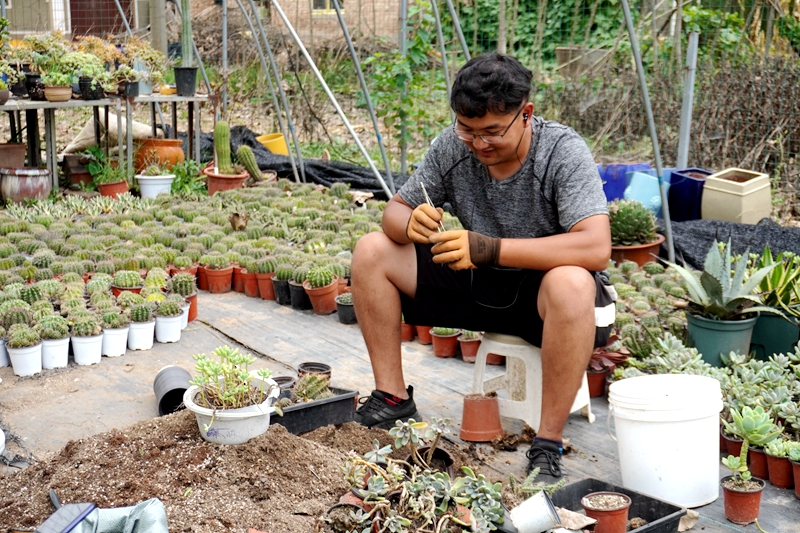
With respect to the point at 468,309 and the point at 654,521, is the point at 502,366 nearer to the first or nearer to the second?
the point at 468,309

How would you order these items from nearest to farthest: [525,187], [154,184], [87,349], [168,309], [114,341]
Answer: [525,187], [87,349], [114,341], [168,309], [154,184]

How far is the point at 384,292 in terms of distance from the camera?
3020 millimetres

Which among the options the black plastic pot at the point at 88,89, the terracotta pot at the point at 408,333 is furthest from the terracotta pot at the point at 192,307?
the black plastic pot at the point at 88,89

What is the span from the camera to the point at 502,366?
3.87m

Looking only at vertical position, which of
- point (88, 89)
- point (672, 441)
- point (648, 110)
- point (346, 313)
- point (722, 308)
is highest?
point (88, 89)

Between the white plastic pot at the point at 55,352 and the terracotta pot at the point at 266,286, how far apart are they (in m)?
1.41

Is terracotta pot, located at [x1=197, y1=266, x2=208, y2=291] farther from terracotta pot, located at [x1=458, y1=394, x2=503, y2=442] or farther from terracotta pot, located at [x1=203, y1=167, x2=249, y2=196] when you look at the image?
terracotta pot, located at [x1=458, y1=394, x2=503, y2=442]

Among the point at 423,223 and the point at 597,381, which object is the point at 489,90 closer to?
the point at 423,223

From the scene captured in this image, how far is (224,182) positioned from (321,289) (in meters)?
3.28

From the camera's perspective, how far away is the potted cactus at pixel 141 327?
4.02m

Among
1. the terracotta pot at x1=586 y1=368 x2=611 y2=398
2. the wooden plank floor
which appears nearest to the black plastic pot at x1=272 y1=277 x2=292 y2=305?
the wooden plank floor

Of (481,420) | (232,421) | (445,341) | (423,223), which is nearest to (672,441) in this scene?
(481,420)

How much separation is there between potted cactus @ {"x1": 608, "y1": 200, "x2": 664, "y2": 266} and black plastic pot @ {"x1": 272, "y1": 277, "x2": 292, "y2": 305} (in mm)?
2108

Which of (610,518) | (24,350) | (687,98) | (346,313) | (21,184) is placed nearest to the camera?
(610,518)
